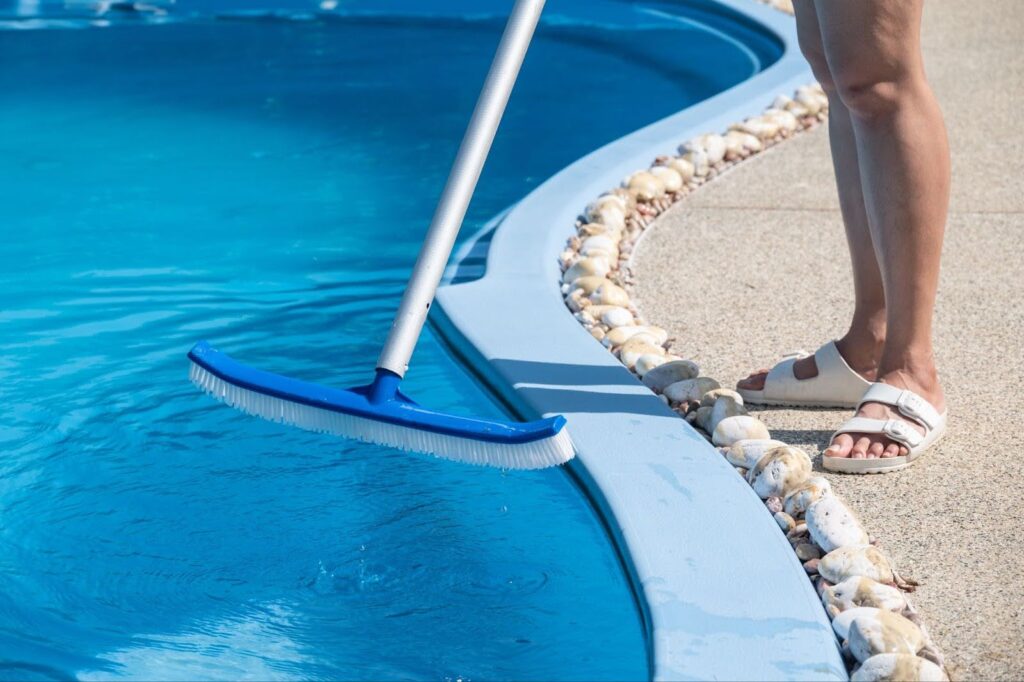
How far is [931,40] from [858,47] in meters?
3.63

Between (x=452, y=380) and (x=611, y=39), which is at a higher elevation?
(x=452, y=380)

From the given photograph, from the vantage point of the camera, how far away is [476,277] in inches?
110

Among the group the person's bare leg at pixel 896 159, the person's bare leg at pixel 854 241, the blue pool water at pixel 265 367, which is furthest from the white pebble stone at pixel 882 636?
the person's bare leg at pixel 854 241

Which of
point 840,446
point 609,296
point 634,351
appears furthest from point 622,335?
point 840,446

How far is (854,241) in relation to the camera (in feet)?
6.44

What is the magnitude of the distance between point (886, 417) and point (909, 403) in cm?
4

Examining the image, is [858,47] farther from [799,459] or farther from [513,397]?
[513,397]

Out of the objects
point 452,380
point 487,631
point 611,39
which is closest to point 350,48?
point 611,39

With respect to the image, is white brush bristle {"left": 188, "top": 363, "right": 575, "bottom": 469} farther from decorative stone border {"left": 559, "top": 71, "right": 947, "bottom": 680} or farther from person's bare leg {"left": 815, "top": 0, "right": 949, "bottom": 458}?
person's bare leg {"left": 815, "top": 0, "right": 949, "bottom": 458}

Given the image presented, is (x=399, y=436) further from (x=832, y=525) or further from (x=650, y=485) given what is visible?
(x=832, y=525)

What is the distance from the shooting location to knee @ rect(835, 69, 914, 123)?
66.9 inches

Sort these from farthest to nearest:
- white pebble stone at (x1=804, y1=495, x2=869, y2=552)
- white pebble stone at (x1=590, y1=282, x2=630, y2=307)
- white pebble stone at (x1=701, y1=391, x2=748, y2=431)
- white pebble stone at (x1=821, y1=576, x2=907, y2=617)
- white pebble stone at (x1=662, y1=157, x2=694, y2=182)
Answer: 1. white pebble stone at (x1=662, y1=157, x2=694, y2=182)
2. white pebble stone at (x1=590, y1=282, x2=630, y2=307)
3. white pebble stone at (x1=701, y1=391, x2=748, y2=431)
4. white pebble stone at (x1=804, y1=495, x2=869, y2=552)
5. white pebble stone at (x1=821, y1=576, x2=907, y2=617)

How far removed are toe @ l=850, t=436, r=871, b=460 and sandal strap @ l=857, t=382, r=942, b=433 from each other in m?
0.06

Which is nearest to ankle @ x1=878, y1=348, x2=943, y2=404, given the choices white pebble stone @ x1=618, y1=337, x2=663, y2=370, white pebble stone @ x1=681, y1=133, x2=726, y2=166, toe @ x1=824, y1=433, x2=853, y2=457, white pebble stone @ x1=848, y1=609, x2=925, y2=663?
toe @ x1=824, y1=433, x2=853, y2=457
